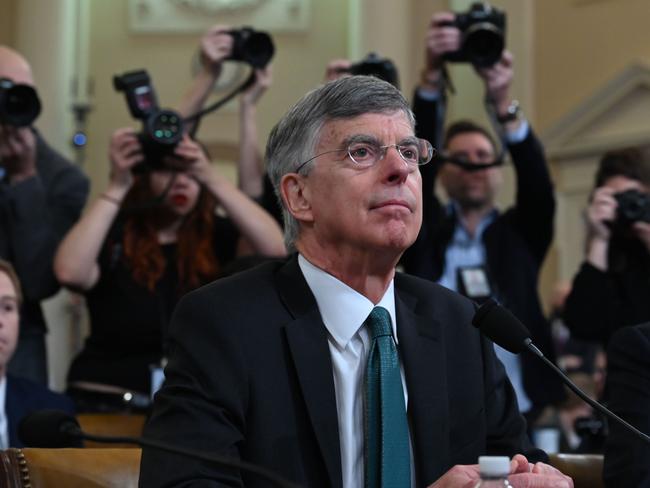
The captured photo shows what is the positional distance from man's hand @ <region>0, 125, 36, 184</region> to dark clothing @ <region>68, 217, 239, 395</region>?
0.36 metres

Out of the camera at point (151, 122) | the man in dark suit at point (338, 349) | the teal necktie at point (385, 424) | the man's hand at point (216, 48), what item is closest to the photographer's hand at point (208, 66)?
the man's hand at point (216, 48)

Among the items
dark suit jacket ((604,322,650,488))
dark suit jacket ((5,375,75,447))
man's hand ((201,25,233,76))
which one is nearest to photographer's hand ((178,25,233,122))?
man's hand ((201,25,233,76))

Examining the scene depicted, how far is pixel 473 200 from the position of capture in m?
4.05

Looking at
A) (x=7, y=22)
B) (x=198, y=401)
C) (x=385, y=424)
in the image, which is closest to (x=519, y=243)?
(x=385, y=424)

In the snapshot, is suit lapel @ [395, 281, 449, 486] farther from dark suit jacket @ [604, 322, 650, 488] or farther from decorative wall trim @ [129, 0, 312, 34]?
decorative wall trim @ [129, 0, 312, 34]

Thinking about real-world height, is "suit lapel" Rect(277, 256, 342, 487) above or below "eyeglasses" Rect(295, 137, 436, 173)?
below

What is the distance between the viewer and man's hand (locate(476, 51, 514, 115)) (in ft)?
13.0

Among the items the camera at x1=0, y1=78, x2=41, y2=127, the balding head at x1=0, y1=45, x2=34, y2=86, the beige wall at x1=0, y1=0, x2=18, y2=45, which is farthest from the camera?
the beige wall at x1=0, y1=0, x2=18, y2=45

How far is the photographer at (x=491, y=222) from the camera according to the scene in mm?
3846

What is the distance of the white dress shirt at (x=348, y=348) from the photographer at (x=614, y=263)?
5.73 feet

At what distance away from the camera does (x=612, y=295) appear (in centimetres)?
382

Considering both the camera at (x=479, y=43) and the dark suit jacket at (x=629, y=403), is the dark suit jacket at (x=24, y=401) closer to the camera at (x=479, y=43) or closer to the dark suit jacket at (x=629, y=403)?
the dark suit jacket at (x=629, y=403)

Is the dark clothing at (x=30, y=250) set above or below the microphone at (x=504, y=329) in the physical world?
below

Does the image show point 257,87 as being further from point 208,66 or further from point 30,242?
point 30,242
